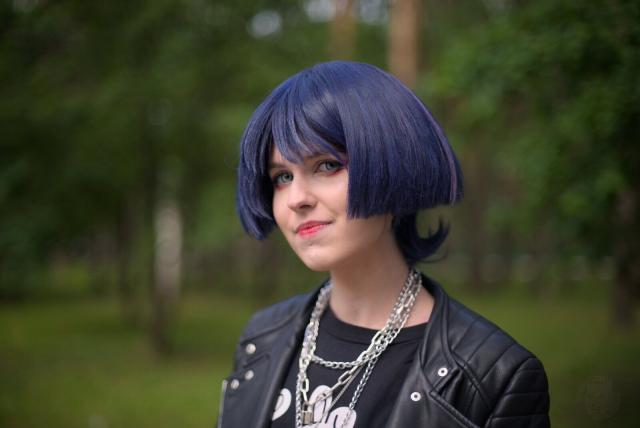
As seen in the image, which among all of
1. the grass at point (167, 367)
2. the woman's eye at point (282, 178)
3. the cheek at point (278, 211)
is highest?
the woman's eye at point (282, 178)

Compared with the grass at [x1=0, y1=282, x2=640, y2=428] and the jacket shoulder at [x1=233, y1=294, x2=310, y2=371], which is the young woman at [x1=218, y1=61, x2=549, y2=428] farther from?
the grass at [x1=0, y1=282, x2=640, y2=428]

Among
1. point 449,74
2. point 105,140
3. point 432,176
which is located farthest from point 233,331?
point 432,176

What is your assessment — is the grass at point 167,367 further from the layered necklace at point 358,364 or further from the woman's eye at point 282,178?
the woman's eye at point 282,178

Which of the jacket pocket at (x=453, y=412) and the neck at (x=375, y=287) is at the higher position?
the neck at (x=375, y=287)

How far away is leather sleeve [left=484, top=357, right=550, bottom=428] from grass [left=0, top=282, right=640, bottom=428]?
601 centimetres

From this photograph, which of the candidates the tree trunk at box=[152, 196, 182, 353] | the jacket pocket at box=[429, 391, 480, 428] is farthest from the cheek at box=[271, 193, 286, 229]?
the tree trunk at box=[152, 196, 182, 353]

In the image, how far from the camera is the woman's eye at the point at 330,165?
5.46ft

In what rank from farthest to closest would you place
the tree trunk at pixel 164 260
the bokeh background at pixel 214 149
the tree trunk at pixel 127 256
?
1. the tree trunk at pixel 127 256
2. the tree trunk at pixel 164 260
3. the bokeh background at pixel 214 149

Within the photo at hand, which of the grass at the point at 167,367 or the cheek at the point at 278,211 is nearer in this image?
the cheek at the point at 278,211

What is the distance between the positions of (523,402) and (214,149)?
11617 millimetres

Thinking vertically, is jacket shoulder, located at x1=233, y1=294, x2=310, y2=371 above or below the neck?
below

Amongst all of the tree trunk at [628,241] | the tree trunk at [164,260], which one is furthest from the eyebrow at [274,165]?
the tree trunk at [164,260]

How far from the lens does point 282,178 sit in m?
1.82

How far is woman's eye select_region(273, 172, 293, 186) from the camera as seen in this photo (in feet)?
5.90
